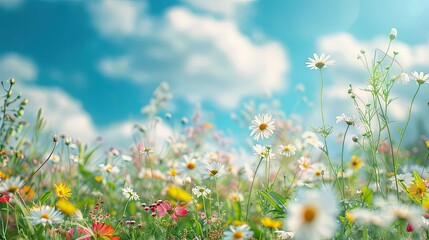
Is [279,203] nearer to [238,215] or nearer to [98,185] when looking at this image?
[238,215]

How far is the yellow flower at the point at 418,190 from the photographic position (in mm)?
1727

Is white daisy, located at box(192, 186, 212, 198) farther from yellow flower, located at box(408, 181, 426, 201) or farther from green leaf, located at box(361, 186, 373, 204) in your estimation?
yellow flower, located at box(408, 181, 426, 201)

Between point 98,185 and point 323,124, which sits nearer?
point 323,124

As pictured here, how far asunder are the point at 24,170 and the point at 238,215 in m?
1.86

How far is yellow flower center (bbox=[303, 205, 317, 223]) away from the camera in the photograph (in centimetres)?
96

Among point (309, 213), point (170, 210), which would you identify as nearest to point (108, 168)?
point (170, 210)

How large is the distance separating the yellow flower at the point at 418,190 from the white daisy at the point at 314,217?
0.92m

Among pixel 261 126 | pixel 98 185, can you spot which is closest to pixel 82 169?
pixel 98 185

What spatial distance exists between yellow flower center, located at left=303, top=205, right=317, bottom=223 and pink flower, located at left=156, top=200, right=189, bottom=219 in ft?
3.50

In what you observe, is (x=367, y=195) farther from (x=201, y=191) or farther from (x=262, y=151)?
(x=201, y=191)

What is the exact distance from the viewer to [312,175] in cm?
294

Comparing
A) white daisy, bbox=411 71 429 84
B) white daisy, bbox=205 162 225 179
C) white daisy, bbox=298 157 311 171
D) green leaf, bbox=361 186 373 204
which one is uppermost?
white daisy, bbox=411 71 429 84

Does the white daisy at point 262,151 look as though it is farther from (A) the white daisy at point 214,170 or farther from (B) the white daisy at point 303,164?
(B) the white daisy at point 303,164

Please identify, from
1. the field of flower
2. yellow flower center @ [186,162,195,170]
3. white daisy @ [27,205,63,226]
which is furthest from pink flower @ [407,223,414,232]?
white daisy @ [27,205,63,226]
